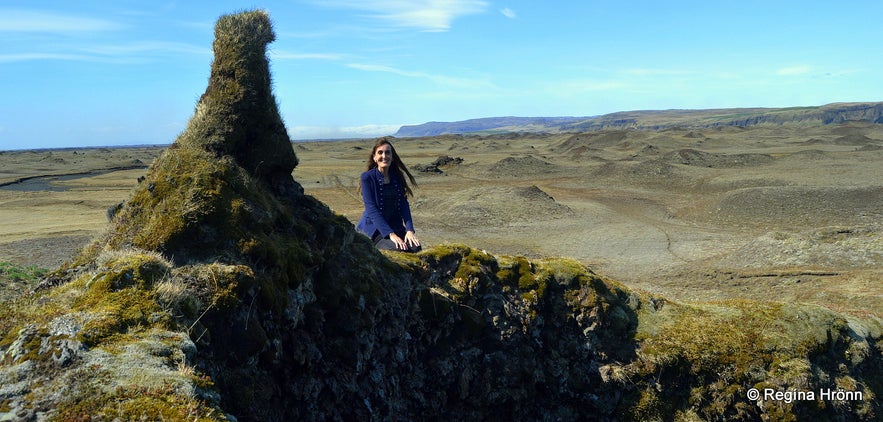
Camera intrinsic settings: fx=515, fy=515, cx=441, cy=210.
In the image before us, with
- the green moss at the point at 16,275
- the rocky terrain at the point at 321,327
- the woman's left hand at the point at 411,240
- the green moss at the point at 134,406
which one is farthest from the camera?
the green moss at the point at 16,275

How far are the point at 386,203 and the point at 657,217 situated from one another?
3453 cm

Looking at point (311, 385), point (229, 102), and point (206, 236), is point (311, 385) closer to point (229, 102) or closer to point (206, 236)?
point (206, 236)

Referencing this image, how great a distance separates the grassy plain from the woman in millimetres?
9759

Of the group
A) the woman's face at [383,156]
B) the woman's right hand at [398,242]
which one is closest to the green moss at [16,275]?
the woman's face at [383,156]

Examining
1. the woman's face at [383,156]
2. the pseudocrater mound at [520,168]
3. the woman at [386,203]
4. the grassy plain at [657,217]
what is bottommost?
the grassy plain at [657,217]

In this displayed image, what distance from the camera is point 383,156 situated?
29.8 feet

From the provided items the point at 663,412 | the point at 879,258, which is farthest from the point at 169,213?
the point at 879,258

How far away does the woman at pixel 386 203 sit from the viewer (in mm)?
8945

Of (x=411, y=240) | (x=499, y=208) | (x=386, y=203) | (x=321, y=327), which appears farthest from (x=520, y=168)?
(x=321, y=327)

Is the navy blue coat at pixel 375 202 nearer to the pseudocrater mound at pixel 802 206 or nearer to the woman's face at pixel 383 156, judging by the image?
the woman's face at pixel 383 156

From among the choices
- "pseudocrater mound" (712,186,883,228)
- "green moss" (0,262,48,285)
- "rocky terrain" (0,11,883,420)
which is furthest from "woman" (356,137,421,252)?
"pseudocrater mound" (712,186,883,228)

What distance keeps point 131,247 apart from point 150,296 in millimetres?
1041

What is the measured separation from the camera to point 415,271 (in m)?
8.25

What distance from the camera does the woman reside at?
352 inches
